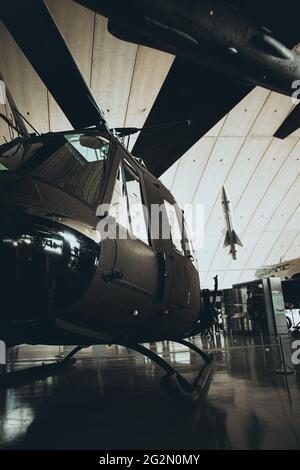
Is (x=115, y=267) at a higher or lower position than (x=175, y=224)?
lower

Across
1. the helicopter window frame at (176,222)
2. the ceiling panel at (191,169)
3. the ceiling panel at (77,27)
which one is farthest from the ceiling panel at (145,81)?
the helicopter window frame at (176,222)

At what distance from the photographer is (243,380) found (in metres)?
3.94

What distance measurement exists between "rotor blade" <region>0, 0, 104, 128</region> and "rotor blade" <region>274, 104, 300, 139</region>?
13.0m

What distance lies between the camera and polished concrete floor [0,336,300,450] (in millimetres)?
1957

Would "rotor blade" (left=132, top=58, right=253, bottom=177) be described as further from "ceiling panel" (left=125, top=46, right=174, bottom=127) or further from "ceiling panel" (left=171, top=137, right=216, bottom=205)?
"ceiling panel" (left=171, top=137, right=216, bottom=205)

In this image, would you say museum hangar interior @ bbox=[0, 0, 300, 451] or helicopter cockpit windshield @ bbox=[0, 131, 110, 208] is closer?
museum hangar interior @ bbox=[0, 0, 300, 451]

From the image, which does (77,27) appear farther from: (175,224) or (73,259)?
(73,259)

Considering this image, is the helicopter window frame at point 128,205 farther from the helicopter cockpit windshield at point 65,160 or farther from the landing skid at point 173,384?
the landing skid at point 173,384

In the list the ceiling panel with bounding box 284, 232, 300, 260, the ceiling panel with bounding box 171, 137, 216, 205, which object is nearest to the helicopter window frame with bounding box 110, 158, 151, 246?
the ceiling panel with bounding box 171, 137, 216, 205

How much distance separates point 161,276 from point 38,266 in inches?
57.5

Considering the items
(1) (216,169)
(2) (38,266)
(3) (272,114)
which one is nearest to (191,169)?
(1) (216,169)

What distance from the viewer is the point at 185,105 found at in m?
12.0

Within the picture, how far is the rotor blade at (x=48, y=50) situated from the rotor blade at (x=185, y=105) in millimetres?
3557
